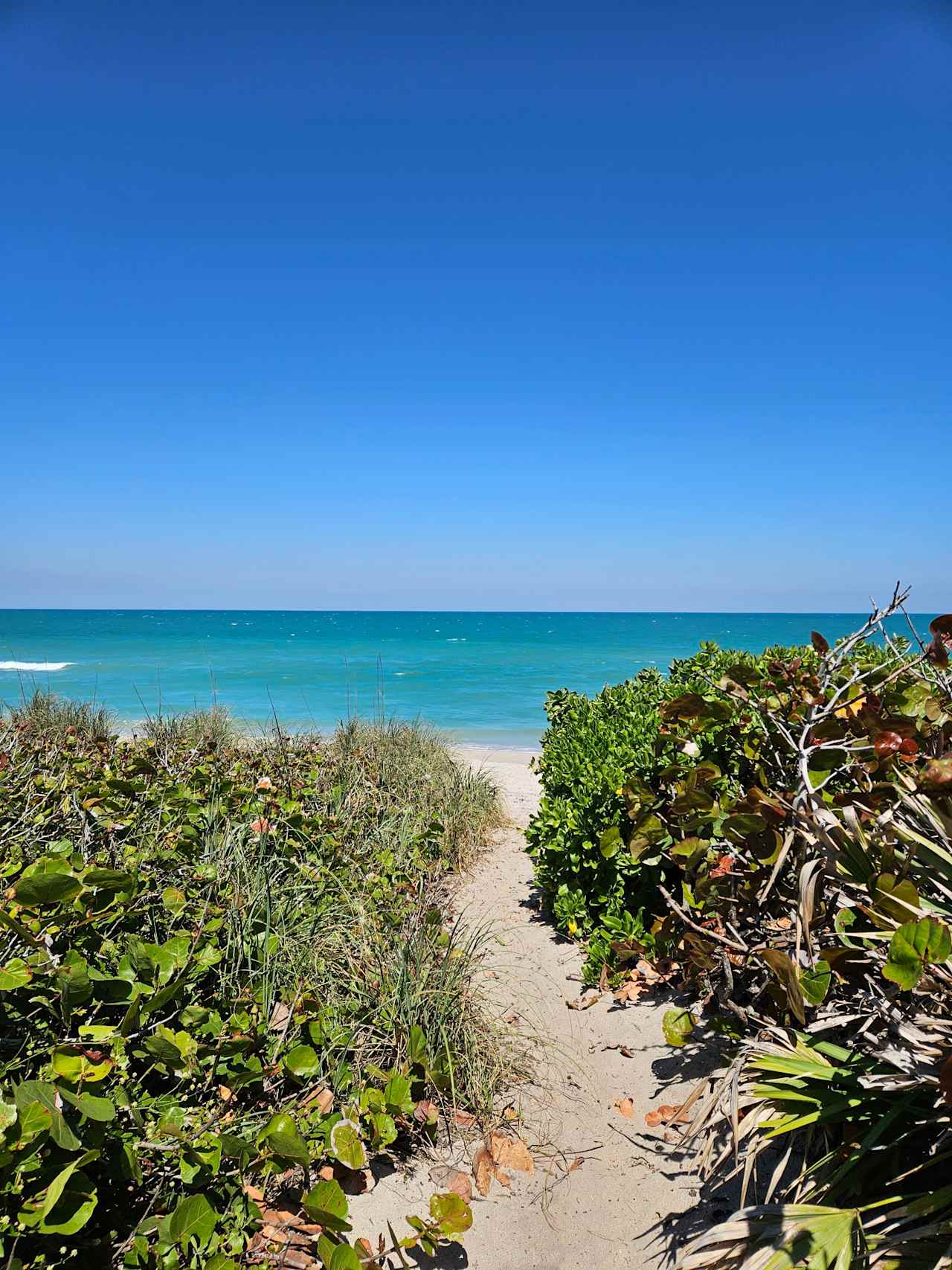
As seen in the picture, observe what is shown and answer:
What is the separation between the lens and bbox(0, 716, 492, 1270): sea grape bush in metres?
2.03

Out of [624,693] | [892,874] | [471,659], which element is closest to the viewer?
[892,874]

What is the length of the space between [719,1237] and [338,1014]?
1767 mm

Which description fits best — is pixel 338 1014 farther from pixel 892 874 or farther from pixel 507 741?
pixel 507 741

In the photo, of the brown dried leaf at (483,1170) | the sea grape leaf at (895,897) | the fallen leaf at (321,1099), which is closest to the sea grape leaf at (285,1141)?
the fallen leaf at (321,1099)

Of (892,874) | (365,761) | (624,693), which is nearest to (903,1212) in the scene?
(892,874)

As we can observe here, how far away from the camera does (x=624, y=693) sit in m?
6.00

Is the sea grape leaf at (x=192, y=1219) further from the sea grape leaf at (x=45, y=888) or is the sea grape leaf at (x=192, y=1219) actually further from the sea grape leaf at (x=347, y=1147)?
the sea grape leaf at (x=45, y=888)

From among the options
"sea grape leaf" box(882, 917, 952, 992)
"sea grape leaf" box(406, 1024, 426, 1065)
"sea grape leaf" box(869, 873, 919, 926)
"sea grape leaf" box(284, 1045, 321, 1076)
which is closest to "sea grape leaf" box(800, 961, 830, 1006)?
"sea grape leaf" box(869, 873, 919, 926)

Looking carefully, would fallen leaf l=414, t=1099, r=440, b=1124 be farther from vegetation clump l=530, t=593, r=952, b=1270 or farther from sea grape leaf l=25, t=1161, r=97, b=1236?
sea grape leaf l=25, t=1161, r=97, b=1236

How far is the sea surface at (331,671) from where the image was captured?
17750 mm

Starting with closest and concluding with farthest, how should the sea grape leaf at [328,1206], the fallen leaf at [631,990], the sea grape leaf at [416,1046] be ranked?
the sea grape leaf at [328,1206] → the sea grape leaf at [416,1046] → the fallen leaf at [631,990]

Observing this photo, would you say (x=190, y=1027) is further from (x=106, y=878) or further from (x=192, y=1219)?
(x=106, y=878)

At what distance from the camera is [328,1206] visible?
2.21m

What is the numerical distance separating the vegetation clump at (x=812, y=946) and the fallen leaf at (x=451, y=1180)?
83 cm
